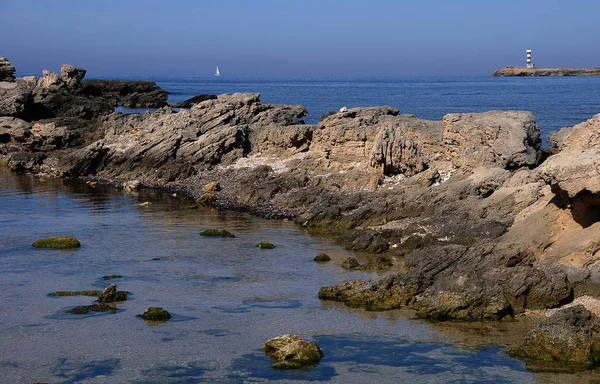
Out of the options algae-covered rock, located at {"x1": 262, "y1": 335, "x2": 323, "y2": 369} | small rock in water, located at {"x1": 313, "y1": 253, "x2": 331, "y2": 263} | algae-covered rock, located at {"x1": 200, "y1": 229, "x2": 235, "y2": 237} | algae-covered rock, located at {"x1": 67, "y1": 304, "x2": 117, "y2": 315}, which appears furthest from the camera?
algae-covered rock, located at {"x1": 200, "y1": 229, "x2": 235, "y2": 237}

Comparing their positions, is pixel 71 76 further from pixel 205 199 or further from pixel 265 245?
pixel 265 245

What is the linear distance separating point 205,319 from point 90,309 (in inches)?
131

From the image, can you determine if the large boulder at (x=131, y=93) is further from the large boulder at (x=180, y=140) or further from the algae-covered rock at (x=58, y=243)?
the algae-covered rock at (x=58, y=243)

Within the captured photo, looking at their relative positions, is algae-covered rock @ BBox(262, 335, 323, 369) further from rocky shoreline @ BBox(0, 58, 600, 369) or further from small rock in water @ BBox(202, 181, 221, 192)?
small rock in water @ BBox(202, 181, 221, 192)

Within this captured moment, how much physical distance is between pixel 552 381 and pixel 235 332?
771 cm

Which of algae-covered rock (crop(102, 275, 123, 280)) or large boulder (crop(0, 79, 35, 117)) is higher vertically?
large boulder (crop(0, 79, 35, 117))

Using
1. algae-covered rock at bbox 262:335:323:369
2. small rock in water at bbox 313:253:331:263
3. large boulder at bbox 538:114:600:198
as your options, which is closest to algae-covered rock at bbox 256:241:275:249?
small rock in water at bbox 313:253:331:263

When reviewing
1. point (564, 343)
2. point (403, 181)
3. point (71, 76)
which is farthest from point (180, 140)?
point (71, 76)

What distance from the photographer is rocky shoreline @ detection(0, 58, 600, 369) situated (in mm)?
21453

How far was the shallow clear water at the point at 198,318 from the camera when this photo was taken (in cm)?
1759

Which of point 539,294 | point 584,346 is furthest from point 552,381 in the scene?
point 539,294

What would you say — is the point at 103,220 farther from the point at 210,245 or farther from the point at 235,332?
the point at 235,332

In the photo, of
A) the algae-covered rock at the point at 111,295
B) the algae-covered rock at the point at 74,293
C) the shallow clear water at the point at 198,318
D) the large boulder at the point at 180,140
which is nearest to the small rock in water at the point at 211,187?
the large boulder at the point at 180,140

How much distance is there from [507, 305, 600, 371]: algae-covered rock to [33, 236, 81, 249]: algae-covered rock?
1816 cm
